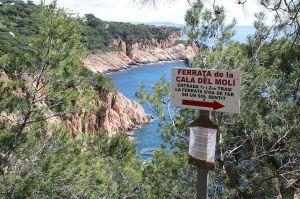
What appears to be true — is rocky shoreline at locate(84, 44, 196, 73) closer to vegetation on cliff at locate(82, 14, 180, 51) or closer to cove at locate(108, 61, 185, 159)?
cove at locate(108, 61, 185, 159)

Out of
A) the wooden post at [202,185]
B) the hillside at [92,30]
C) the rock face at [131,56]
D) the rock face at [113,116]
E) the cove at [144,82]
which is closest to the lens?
the wooden post at [202,185]

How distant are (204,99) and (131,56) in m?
106

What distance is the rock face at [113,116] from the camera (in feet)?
130

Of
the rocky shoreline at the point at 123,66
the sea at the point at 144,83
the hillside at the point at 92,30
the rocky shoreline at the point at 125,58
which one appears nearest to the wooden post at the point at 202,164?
the rocky shoreline at the point at 123,66

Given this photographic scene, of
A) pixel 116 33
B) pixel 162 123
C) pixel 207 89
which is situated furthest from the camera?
pixel 116 33

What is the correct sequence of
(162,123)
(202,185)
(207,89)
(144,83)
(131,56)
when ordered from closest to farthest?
(207,89), (202,185), (162,123), (144,83), (131,56)

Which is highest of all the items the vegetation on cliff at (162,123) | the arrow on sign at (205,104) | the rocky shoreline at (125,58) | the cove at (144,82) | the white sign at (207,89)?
the white sign at (207,89)

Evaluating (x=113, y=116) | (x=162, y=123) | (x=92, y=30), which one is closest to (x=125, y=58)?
(x=92, y=30)

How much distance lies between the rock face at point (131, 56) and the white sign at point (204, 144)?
81.1 metres

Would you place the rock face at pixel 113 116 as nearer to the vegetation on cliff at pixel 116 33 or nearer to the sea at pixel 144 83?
the sea at pixel 144 83

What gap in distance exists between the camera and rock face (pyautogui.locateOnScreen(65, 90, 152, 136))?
39625mm

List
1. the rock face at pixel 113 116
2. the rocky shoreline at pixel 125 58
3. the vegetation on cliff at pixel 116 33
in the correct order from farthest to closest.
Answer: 1. the vegetation on cliff at pixel 116 33
2. the rocky shoreline at pixel 125 58
3. the rock face at pixel 113 116

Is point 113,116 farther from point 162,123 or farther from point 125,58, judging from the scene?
point 125,58

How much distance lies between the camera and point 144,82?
67.6 metres
